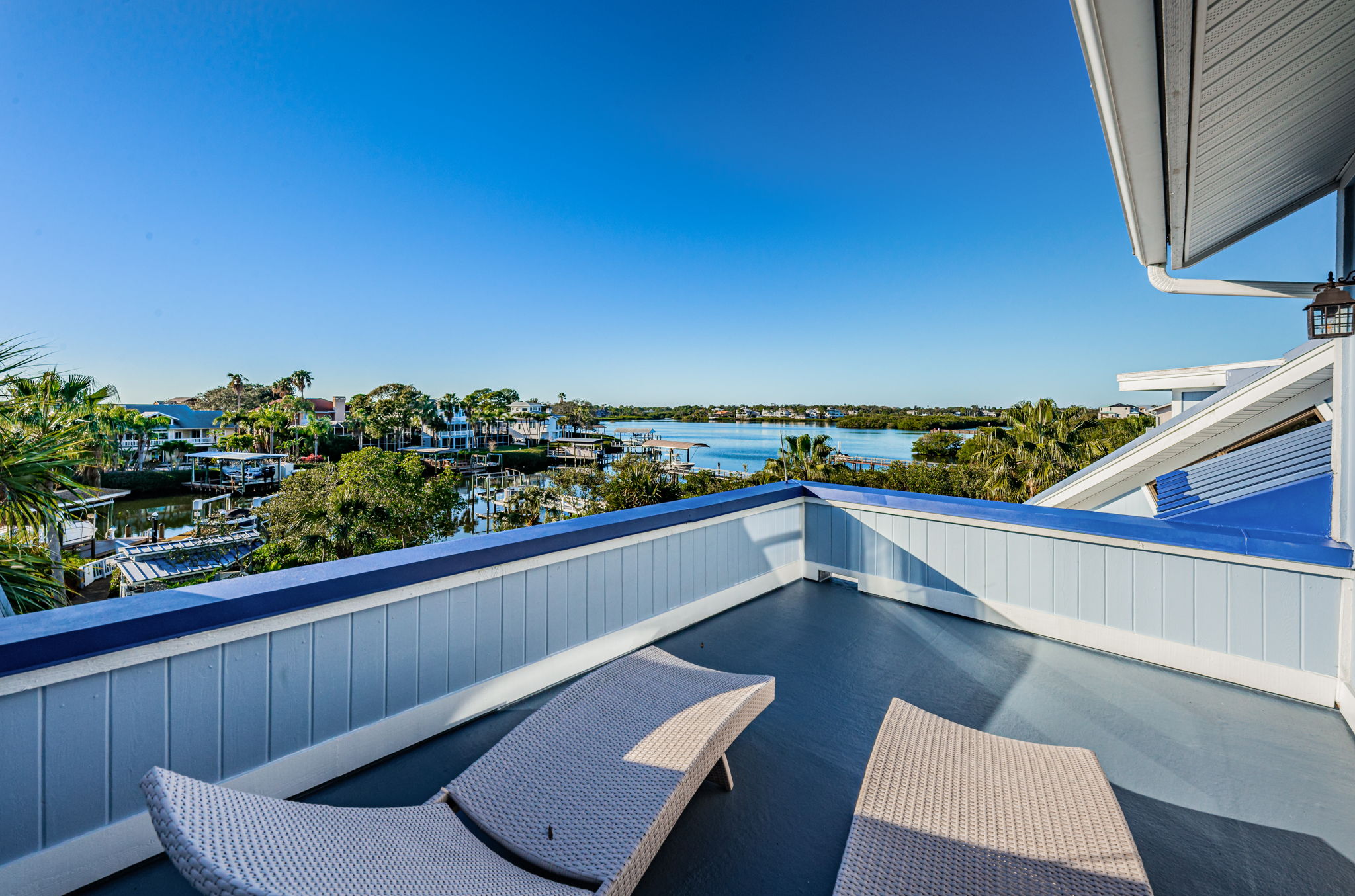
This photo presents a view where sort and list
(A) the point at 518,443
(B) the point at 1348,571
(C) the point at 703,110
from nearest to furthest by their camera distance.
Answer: (B) the point at 1348,571 → (C) the point at 703,110 → (A) the point at 518,443

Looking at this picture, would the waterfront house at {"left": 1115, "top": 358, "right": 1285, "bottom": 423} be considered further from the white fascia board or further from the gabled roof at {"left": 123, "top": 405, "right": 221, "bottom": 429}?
the gabled roof at {"left": 123, "top": 405, "right": 221, "bottom": 429}

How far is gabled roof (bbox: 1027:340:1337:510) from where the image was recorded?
4688 mm

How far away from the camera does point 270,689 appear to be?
1696mm

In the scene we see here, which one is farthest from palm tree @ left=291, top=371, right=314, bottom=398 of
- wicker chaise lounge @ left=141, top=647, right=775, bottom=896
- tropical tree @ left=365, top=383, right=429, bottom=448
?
wicker chaise lounge @ left=141, top=647, right=775, bottom=896

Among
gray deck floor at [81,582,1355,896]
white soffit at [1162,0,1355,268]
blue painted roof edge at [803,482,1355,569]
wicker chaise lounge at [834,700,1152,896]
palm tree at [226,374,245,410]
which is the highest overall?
palm tree at [226,374,245,410]

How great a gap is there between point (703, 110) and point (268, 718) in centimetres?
1349

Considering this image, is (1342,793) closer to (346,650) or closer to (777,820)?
(777,820)

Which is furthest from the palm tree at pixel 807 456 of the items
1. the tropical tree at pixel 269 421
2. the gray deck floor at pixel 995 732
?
the tropical tree at pixel 269 421

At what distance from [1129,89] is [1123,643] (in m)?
2.57

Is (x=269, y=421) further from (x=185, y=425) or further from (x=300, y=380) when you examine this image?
(x=300, y=380)

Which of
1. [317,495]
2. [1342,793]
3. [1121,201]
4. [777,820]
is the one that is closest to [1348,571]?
[1342,793]

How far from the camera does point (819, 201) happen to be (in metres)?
17.2

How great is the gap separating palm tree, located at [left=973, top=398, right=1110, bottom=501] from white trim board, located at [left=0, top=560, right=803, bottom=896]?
1958cm

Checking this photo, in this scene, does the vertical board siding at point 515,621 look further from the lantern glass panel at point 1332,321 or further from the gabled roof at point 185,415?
the gabled roof at point 185,415
